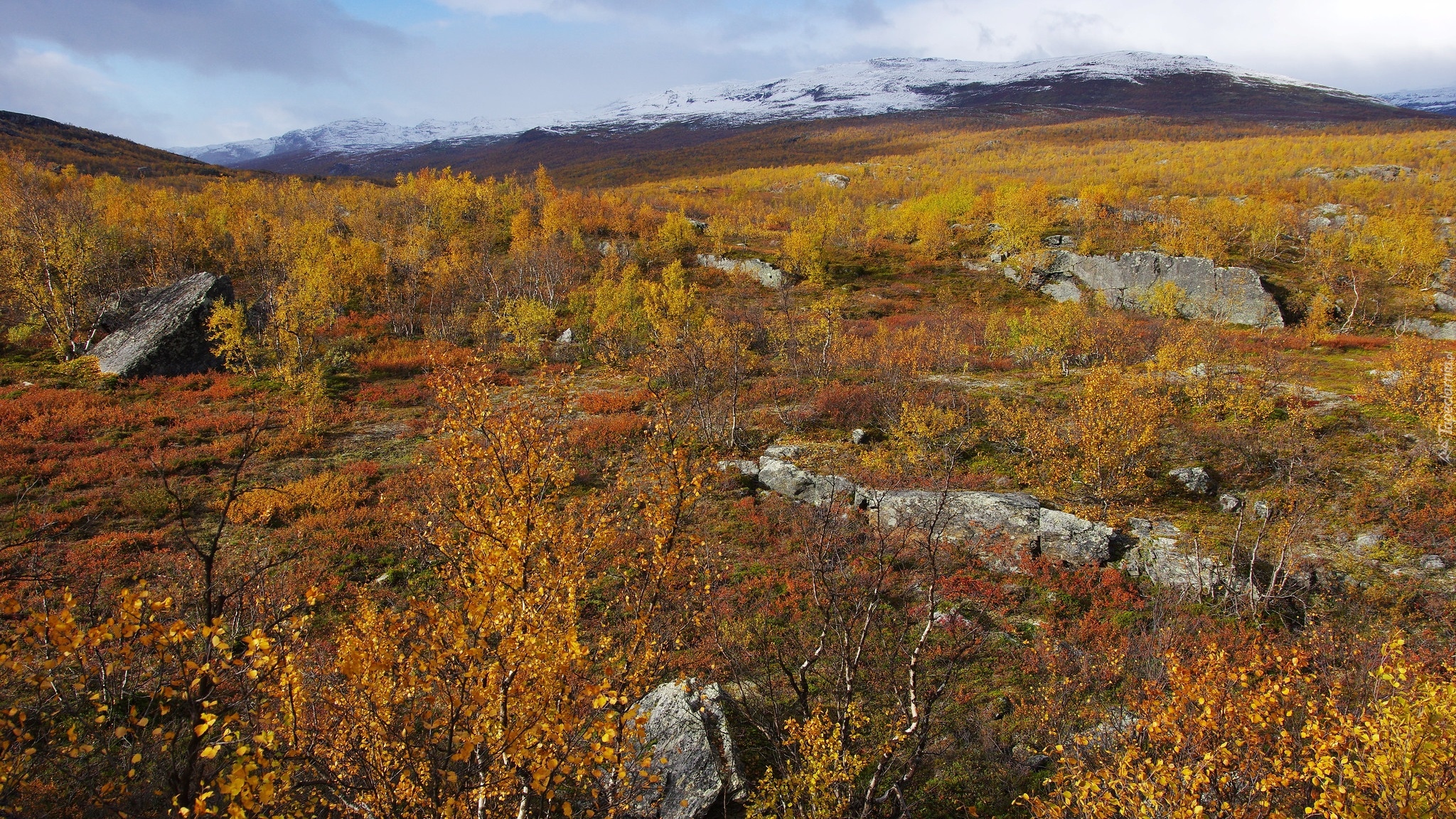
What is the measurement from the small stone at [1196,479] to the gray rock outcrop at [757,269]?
34380 millimetres

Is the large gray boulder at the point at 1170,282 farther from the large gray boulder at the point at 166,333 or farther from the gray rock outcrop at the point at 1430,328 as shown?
the large gray boulder at the point at 166,333

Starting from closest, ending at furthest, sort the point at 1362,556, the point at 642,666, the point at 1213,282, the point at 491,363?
the point at 642,666
the point at 1362,556
the point at 491,363
the point at 1213,282

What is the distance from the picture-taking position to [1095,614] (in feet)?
42.9

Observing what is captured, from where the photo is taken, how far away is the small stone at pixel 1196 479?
55.7 ft

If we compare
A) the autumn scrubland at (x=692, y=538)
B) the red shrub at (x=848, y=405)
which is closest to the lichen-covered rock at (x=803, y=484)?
the autumn scrubland at (x=692, y=538)

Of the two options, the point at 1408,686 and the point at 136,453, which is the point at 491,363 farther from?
the point at 1408,686

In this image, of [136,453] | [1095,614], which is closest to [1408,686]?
[1095,614]

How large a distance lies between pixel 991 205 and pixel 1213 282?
2969cm

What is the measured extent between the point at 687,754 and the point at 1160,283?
47.4 metres

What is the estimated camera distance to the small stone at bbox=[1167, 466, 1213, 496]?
17.0 meters

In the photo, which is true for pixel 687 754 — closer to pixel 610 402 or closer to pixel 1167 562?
pixel 1167 562

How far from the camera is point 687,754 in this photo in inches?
337

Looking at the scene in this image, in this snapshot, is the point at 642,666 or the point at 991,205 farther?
the point at 991,205

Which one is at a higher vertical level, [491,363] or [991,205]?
[991,205]
